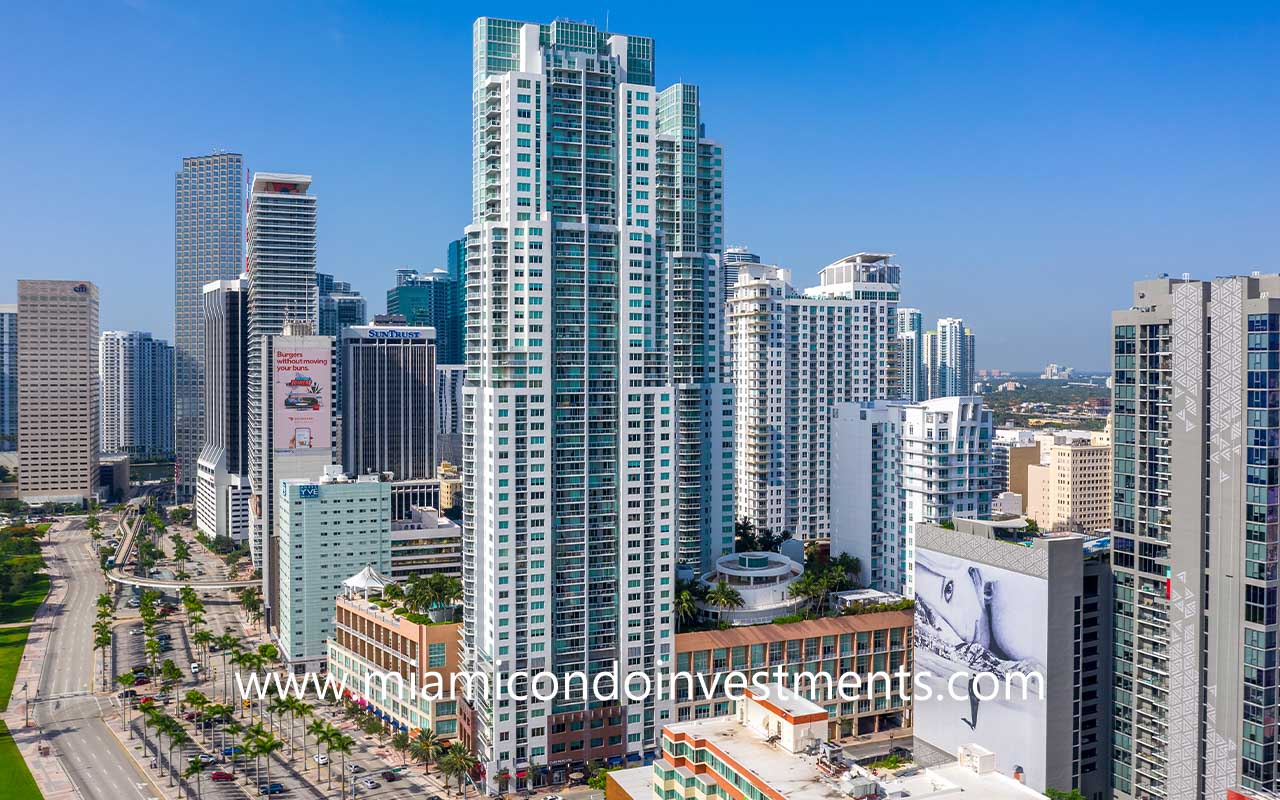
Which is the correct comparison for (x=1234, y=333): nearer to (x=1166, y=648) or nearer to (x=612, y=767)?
(x=1166, y=648)

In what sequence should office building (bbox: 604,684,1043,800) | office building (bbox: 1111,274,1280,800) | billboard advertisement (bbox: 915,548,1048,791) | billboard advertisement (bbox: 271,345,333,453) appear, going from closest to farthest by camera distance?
office building (bbox: 604,684,1043,800), office building (bbox: 1111,274,1280,800), billboard advertisement (bbox: 915,548,1048,791), billboard advertisement (bbox: 271,345,333,453)

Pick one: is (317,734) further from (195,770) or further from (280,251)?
(280,251)

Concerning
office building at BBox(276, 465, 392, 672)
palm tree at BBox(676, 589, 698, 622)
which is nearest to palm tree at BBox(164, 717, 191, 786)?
office building at BBox(276, 465, 392, 672)

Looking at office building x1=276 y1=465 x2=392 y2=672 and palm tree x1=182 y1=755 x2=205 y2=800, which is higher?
office building x1=276 y1=465 x2=392 y2=672

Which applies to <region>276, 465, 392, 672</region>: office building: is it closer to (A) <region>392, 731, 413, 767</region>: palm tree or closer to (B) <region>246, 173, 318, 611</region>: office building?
(A) <region>392, 731, 413, 767</region>: palm tree

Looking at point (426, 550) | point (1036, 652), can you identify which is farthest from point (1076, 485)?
point (1036, 652)

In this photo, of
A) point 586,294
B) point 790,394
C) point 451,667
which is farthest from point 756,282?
point 451,667
